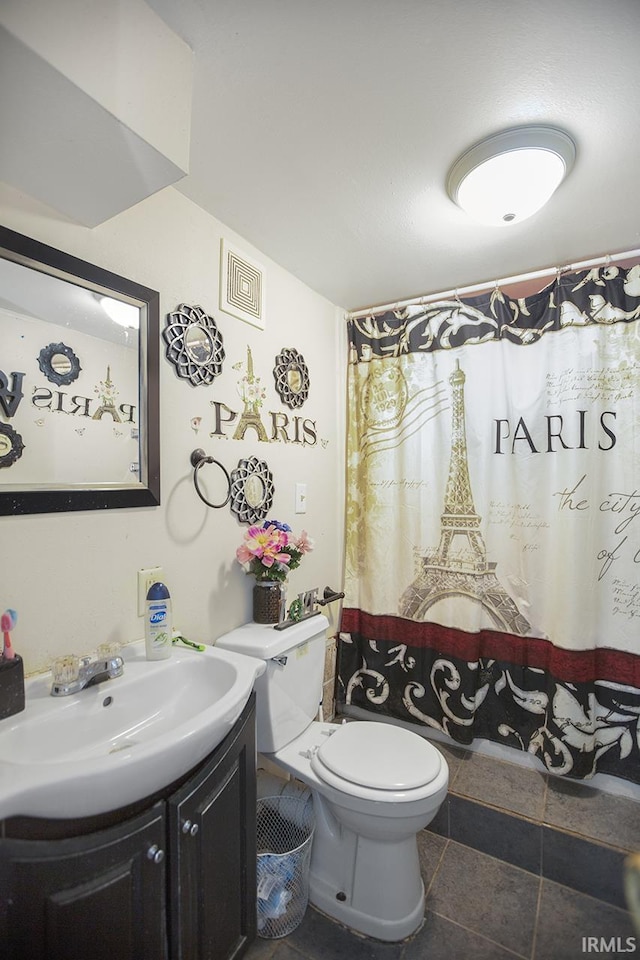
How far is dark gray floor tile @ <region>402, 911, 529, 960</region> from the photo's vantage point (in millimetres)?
1264

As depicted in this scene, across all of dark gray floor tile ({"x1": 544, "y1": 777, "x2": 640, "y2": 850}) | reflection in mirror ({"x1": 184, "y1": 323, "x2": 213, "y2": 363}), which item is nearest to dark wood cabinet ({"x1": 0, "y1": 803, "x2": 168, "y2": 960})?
reflection in mirror ({"x1": 184, "y1": 323, "x2": 213, "y2": 363})

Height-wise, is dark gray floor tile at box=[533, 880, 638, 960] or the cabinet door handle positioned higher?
the cabinet door handle

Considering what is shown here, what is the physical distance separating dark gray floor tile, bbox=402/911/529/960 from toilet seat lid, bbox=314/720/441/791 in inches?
19.2

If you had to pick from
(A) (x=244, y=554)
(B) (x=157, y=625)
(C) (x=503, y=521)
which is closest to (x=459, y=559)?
(C) (x=503, y=521)

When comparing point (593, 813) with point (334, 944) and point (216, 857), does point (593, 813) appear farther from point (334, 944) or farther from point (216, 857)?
point (216, 857)

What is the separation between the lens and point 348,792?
1.30 metres

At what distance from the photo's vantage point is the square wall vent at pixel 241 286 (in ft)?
5.33

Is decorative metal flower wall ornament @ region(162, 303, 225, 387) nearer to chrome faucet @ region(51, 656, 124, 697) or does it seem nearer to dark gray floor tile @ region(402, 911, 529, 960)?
chrome faucet @ region(51, 656, 124, 697)

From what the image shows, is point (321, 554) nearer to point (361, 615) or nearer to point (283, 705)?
point (361, 615)

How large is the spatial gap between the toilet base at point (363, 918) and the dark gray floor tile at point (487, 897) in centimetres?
11

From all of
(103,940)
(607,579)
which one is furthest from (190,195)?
(607,579)

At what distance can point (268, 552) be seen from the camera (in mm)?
1623

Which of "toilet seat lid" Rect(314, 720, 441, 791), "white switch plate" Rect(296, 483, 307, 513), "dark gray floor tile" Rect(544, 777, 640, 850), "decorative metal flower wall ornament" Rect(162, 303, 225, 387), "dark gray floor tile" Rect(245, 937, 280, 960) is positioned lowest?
"dark gray floor tile" Rect(245, 937, 280, 960)

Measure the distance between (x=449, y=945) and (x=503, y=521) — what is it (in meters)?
1.44
